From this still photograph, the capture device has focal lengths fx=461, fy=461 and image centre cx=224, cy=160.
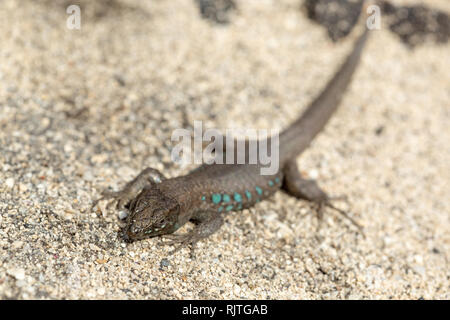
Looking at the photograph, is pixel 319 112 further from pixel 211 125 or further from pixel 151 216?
pixel 151 216

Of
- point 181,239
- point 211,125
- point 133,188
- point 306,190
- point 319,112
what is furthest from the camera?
point 319,112

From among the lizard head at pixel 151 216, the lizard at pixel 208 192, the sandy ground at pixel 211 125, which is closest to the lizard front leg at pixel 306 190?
the lizard at pixel 208 192

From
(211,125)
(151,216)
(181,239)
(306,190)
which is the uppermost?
(211,125)

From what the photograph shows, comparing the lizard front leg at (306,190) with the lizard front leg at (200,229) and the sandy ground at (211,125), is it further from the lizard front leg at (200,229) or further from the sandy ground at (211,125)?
the lizard front leg at (200,229)

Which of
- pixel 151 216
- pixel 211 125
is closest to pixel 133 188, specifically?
pixel 151 216

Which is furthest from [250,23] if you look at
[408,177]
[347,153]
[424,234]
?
[424,234]

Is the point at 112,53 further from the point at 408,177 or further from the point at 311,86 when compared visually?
the point at 408,177
